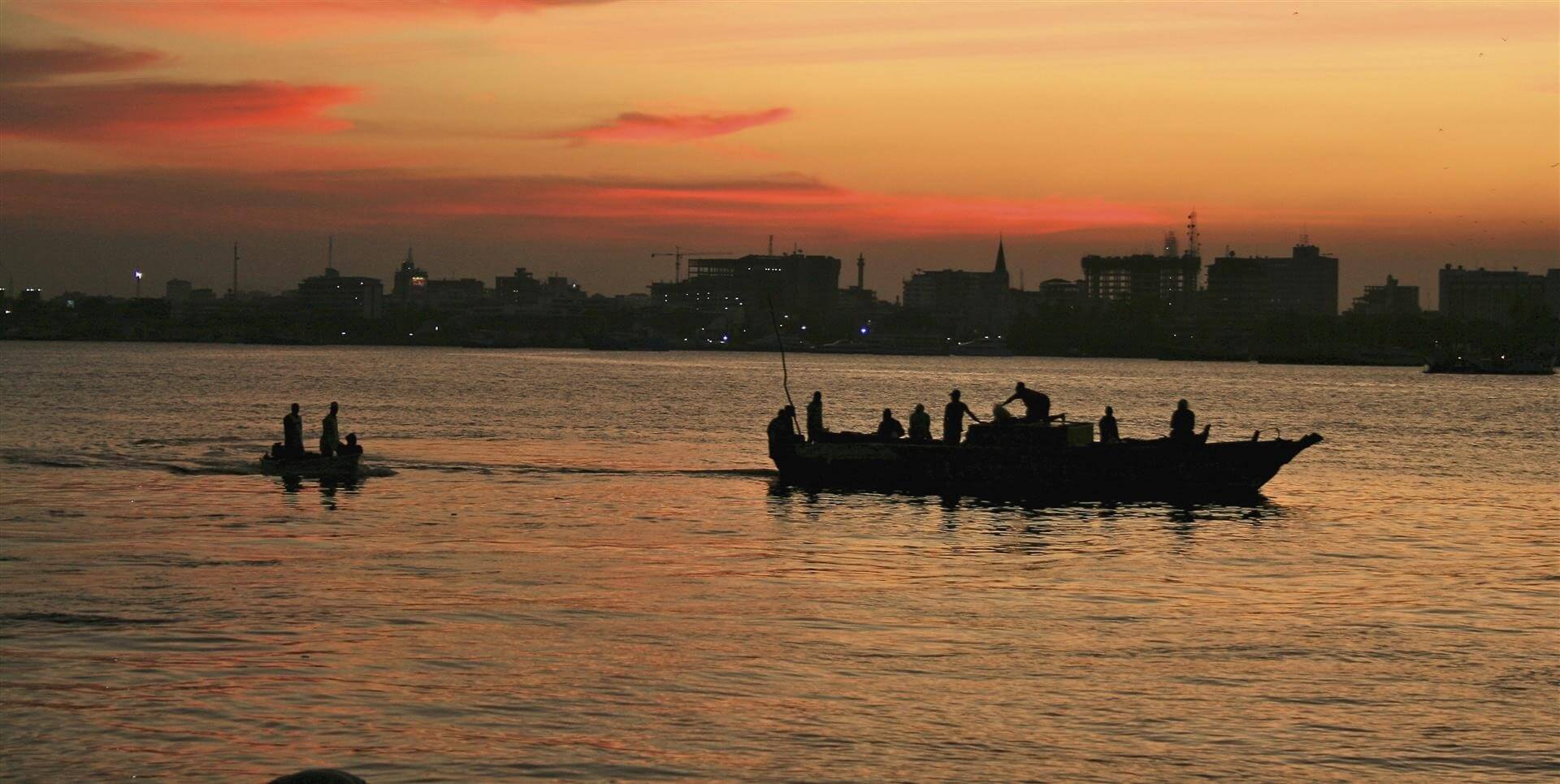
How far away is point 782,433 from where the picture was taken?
37625mm

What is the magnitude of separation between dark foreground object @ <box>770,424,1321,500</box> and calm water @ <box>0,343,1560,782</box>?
2.64 ft

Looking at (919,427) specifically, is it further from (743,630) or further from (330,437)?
(743,630)

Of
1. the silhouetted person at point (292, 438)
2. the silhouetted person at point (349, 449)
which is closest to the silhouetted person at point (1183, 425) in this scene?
the silhouetted person at point (349, 449)

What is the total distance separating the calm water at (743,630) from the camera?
533 inches

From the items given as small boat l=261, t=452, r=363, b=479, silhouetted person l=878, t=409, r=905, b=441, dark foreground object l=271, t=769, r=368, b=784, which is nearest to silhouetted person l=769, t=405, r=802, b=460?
silhouetted person l=878, t=409, r=905, b=441

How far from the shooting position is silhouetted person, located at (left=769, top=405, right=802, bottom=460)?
3747 centimetres

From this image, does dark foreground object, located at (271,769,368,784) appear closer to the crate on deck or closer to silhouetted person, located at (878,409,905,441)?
the crate on deck

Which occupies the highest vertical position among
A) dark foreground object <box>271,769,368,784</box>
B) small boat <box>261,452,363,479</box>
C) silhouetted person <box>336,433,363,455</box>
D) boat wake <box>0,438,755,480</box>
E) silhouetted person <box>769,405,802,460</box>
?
silhouetted person <box>769,405,802,460</box>

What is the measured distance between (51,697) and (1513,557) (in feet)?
75.0

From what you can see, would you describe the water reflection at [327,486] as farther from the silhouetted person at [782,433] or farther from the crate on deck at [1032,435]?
the crate on deck at [1032,435]

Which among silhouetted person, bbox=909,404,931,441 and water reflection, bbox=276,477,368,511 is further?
silhouetted person, bbox=909,404,931,441

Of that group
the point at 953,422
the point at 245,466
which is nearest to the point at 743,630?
the point at 953,422

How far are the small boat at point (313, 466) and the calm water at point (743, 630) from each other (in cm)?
47

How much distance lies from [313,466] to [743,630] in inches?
819
